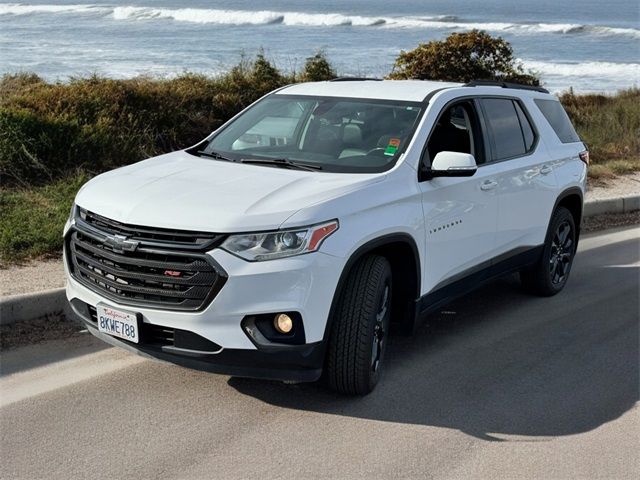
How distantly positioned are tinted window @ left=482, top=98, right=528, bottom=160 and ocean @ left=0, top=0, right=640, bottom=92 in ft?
43.1

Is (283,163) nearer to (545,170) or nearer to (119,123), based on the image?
(545,170)

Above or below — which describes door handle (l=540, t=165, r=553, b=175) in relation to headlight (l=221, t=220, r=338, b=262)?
below

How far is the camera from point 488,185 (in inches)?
240

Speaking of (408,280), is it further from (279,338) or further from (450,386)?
(279,338)

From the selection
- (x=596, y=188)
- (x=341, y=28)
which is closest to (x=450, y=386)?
(x=596, y=188)

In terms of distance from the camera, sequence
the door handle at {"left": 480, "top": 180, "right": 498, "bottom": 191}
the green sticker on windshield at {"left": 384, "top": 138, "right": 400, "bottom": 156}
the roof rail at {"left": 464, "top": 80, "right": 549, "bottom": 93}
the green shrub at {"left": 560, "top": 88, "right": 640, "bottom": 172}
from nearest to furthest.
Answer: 1. the green sticker on windshield at {"left": 384, "top": 138, "right": 400, "bottom": 156}
2. the door handle at {"left": 480, "top": 180, "right": 498, "bottom": 191}
3. the roof rail at {"left": 464, "top": 80, "right": 549, "bottom": 93}
4. the green shrub at {"left": 560, "top": 88, "right": 640, "bottom": 172}

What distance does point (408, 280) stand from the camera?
17.5 feet

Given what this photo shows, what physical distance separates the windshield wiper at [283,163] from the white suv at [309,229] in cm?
2

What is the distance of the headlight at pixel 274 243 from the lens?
439 cm

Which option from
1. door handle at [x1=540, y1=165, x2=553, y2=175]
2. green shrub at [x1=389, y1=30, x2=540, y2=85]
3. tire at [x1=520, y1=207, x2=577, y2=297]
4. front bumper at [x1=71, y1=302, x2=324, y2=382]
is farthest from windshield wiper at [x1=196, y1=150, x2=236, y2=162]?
green shrub at [x1=389, y1=30, x2=540, y2=85]

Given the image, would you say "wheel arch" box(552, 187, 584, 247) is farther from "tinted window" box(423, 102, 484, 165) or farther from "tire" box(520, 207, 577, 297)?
"tinted window" box(423, 102, 484, 165)

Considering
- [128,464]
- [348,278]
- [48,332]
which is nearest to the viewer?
[128,464]

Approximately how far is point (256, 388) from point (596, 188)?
826cm

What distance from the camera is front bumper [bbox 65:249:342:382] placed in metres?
4.36
